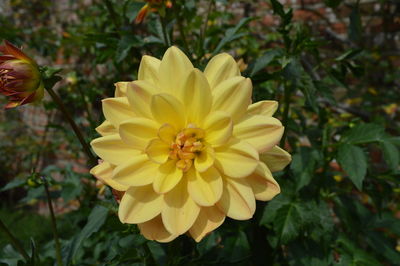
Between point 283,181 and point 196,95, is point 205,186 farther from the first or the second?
point 283,181

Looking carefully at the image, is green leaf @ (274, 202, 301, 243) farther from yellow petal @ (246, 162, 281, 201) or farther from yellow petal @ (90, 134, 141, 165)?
yellow petal @ (90, 134, 141, 165)

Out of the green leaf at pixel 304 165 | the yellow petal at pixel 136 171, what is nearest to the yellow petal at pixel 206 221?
the yellow petal at pixel 136 171

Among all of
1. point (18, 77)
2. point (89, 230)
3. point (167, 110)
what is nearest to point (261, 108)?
point (167, 110)

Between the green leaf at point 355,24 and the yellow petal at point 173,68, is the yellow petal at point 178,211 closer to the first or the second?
the yellow petal at point 173,68

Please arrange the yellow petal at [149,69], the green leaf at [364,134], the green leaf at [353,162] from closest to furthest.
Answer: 1. the yellow petal at [149,69]
2. the green leaf at [353,162]
3. the green leaf at [364,134]

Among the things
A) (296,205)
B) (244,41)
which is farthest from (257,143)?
(244,41)

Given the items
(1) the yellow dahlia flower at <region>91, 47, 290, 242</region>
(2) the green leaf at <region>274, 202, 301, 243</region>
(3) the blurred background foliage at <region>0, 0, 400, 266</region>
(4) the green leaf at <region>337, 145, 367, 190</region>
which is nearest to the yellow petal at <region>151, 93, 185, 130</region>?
(1) the yellow dahlia flower at <region>91, 47, 290, 242</region>
